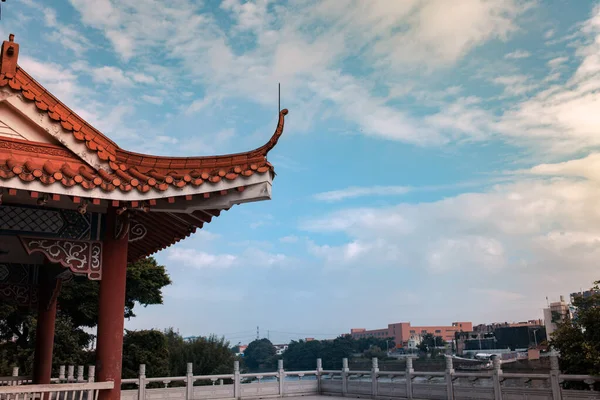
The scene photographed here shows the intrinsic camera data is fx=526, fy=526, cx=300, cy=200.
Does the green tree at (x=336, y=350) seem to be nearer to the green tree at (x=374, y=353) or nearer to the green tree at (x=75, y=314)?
the green tree at (x=374, y=353)

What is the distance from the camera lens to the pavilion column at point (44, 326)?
8625mm

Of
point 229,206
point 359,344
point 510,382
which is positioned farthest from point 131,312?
point 359,344

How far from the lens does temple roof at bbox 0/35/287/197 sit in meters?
5.04

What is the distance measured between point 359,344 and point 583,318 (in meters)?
61.7

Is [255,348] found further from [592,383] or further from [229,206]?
[229,206]

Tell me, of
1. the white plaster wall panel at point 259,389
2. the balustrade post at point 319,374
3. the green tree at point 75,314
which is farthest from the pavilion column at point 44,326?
the green tree at point 75,314

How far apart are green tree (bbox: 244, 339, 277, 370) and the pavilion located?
229 ft

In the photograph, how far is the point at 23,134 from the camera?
538cm

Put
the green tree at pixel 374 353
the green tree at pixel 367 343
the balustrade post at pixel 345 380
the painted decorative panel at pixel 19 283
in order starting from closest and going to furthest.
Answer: the painted decorative panel at pixel 19 283, the balustrade post at pixel 345 380, the green tree at pixel 374 353, the green tree at pixel 367 343

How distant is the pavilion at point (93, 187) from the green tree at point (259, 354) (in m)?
69.7

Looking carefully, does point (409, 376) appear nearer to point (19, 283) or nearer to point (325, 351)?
point (19, 283)

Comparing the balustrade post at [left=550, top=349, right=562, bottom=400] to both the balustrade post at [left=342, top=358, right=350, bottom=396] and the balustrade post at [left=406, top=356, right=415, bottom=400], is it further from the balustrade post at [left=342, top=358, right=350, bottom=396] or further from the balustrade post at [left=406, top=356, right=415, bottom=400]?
the balustrade post at [left=342, top=358, right=350, bottom=396]

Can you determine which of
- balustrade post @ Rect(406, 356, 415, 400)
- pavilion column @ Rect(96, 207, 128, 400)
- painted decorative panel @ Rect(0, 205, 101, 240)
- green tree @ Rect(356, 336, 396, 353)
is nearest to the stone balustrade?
balustrade post @ Rect(406, 356, 415, 400)

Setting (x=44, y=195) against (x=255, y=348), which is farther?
(x=255, y=348)
